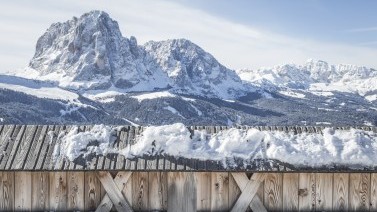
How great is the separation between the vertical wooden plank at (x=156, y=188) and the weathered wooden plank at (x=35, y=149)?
2063 millimetres

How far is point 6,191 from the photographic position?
8.94 m

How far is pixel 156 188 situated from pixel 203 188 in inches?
34.4

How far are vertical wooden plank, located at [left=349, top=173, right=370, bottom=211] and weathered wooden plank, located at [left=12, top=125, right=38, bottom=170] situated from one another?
19.7 ft

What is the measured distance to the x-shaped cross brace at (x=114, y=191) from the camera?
879cm

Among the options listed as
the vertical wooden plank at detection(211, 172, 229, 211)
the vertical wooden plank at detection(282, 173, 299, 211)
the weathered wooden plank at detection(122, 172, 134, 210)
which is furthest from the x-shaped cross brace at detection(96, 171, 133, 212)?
the vertical wooden plank at detection(282, 173, 299, 211)

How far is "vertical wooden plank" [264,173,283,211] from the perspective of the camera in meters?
8.98

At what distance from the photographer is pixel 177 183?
8906 mm

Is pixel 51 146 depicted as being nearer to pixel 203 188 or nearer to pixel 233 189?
pixel 203 188

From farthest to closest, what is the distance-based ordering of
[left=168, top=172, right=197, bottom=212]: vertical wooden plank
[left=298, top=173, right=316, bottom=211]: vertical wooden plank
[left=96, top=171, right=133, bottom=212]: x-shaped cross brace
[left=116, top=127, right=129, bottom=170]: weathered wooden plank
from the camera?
[left=298, top=173, right=316, bottom=211]: vertical wooden plank
[left=168, top=172, right=197, bottom=212]: vertical wooden plank
[left=96, top=171, right=133, bottom=212]: x-shaped cross brace
[left=116, top=127, right=129, bottom=170]: weathered wooden plank

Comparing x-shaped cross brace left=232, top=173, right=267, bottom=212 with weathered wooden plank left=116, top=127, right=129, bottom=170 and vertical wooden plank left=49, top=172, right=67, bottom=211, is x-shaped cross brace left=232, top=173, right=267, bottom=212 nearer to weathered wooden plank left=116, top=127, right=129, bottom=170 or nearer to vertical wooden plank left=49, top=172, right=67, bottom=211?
weathered wooden plank left=116, top=127, right=129, bottom=170

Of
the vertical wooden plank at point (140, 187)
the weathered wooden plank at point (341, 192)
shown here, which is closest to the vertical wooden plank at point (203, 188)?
the vertical wooden plank at point (140, 187)

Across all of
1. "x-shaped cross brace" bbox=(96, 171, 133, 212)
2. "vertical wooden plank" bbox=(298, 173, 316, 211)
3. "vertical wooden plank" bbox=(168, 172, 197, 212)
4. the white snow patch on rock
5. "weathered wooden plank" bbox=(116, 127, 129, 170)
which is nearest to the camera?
"weathered wooden plank" bbox=(116, 127, 129, 170)

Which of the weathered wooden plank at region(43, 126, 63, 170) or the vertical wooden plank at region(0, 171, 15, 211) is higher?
the weathered wooden plank at region(43, 126, 63, 170)

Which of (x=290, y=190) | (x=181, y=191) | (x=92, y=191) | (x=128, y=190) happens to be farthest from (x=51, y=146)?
(x=290, y=190)
